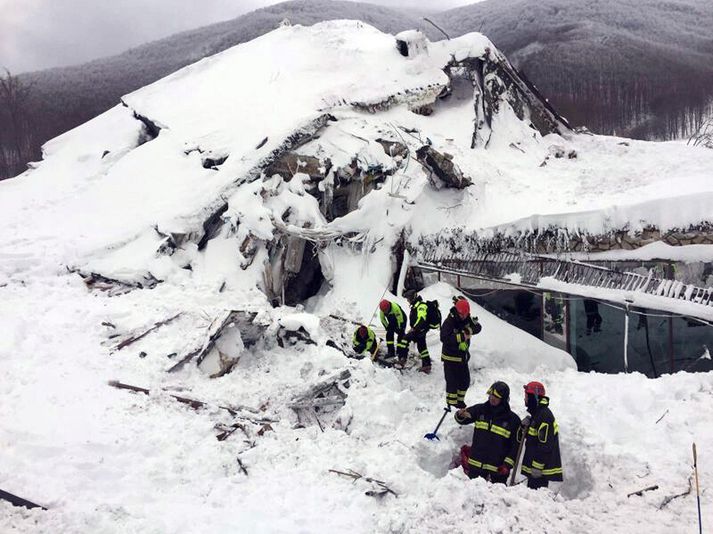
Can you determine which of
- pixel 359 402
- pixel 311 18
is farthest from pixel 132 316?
pixel 311 18

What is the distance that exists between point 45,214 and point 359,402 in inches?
365

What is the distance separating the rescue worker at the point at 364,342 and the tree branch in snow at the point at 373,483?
99.7 inches

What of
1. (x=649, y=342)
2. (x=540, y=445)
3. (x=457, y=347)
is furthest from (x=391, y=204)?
(x=540, y=445)

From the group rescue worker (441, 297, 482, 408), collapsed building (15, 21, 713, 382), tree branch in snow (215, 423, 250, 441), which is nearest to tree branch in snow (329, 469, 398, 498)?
tree branch in snow (215, 423, 250, 441)

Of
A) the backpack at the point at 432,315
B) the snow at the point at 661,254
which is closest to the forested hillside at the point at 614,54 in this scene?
the snow at the point at 661,254

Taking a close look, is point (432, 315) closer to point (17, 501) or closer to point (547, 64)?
point (17, 501)

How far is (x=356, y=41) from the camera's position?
656 inches

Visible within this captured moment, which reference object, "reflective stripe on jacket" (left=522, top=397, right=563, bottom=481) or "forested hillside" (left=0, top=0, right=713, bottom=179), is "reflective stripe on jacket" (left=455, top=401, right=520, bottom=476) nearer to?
"reflective stripe on jacket" (left=522, top=397, right=563, bottom=481)

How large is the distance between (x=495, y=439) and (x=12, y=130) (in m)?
36.5

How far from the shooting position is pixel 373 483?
15.3 feet

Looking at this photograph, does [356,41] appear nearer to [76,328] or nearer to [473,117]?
[473,117]

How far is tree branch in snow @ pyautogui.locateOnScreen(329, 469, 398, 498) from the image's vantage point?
4.52 meters

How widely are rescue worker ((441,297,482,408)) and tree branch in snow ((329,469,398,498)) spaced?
5.77 feet

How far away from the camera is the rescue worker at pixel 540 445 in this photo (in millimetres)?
4496
